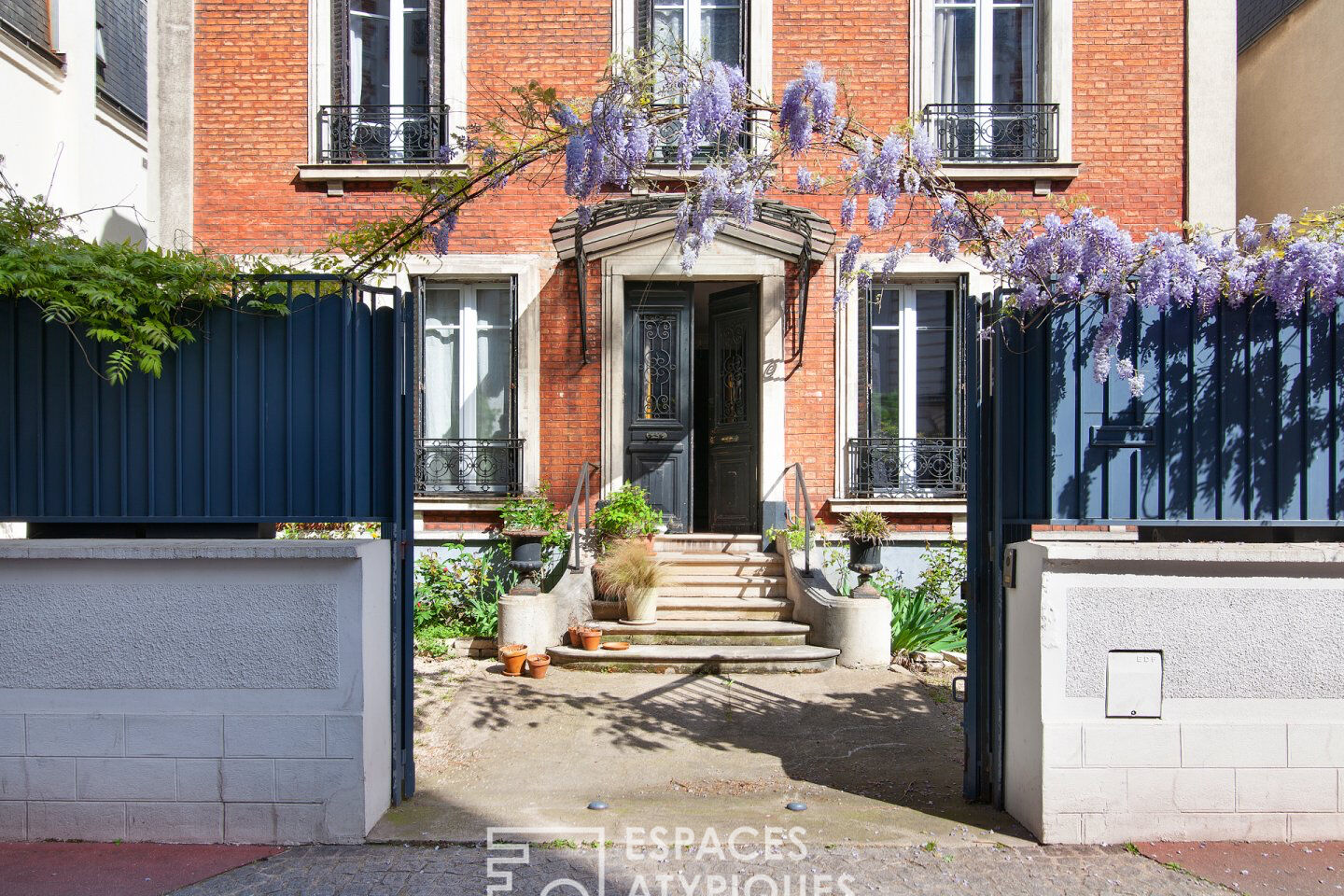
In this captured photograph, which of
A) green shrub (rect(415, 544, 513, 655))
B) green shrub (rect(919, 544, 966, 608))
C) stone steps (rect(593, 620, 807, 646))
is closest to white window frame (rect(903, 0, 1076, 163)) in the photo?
green shrub (rect(919, 544, 966, 608))

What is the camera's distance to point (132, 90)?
38.4ft

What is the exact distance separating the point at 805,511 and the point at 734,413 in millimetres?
1699

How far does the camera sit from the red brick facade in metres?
9.26

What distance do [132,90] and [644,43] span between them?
23.7ft

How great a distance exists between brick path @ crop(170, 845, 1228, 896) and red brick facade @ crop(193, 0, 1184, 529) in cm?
550

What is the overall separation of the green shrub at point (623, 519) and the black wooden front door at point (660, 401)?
0.77 meters

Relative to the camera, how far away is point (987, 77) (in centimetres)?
945

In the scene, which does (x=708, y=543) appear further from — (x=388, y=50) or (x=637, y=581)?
(x=388, y=50)

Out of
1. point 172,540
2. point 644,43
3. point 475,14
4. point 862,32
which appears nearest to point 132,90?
point 475,14

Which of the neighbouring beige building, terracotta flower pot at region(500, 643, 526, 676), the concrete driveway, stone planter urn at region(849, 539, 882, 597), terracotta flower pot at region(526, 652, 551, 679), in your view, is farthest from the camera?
the neighbouring beige building

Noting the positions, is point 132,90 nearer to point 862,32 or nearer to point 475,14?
point 475,14

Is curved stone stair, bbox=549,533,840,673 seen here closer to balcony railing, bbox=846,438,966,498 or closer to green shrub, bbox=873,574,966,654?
green shrub, bbox=873,574,966,654

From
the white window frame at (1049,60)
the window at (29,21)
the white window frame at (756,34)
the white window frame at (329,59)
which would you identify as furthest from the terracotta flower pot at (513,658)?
the window at (29,21)

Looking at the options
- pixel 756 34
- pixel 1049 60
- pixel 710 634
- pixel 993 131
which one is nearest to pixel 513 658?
pixel 710 634
